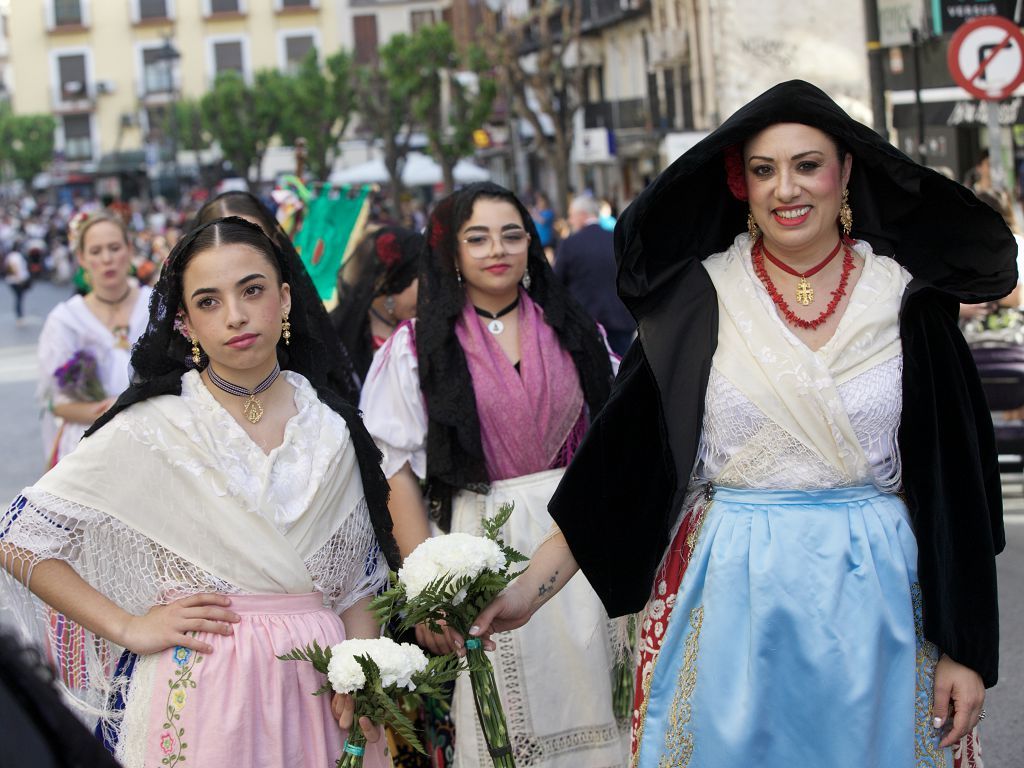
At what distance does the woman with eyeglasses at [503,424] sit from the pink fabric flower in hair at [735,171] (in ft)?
5.10

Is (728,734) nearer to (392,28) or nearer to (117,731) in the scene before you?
(117,731)

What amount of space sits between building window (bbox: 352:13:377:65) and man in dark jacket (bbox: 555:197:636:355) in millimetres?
65323

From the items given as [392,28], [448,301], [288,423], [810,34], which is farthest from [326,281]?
[392,28]

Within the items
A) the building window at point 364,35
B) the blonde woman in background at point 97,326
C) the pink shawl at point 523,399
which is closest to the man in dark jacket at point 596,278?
the blonde woman in background at point 97,326

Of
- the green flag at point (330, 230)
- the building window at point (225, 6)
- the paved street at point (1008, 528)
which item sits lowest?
the paved street at point (1008, 528)

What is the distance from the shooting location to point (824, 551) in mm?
3406

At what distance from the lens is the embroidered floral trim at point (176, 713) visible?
3.53 metres

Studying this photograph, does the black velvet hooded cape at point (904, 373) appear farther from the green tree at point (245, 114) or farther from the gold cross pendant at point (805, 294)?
the green tree at point (245, 114)

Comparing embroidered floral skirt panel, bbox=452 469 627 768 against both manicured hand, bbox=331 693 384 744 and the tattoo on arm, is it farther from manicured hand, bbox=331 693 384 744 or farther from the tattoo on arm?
manicured hand, bbox=331 693 384 744

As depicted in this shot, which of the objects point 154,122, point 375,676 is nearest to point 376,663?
point 375,676

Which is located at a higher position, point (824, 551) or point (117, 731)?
point (824, 551)

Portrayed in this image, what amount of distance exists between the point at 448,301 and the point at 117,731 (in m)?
2.00

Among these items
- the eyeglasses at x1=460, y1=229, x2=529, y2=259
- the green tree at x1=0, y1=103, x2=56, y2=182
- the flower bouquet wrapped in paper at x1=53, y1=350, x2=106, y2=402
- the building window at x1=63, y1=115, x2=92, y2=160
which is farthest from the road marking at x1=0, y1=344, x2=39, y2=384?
the green tree at x1=0, y1=103, x2=56, y2=182

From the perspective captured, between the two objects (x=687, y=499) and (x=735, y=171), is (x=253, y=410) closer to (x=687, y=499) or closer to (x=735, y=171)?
(x=687, y=499)
